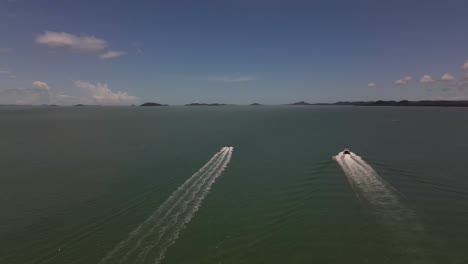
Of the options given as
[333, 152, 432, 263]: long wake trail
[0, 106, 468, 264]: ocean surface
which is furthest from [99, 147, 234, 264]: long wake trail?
[333, 152, 432, 263]: long wake trail

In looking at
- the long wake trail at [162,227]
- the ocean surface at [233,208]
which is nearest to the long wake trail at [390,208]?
the ocean surface at [233,208]

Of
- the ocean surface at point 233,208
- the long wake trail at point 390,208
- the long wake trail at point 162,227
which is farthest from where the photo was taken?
the long wake trail at point 390,208

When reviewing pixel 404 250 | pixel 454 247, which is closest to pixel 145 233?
pixel 404 250

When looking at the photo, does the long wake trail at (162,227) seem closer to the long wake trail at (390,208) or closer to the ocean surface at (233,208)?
the ocean surface at (233,208)

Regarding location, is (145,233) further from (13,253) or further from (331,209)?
(331,209)

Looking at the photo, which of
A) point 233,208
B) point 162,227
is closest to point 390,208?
point 233,208
